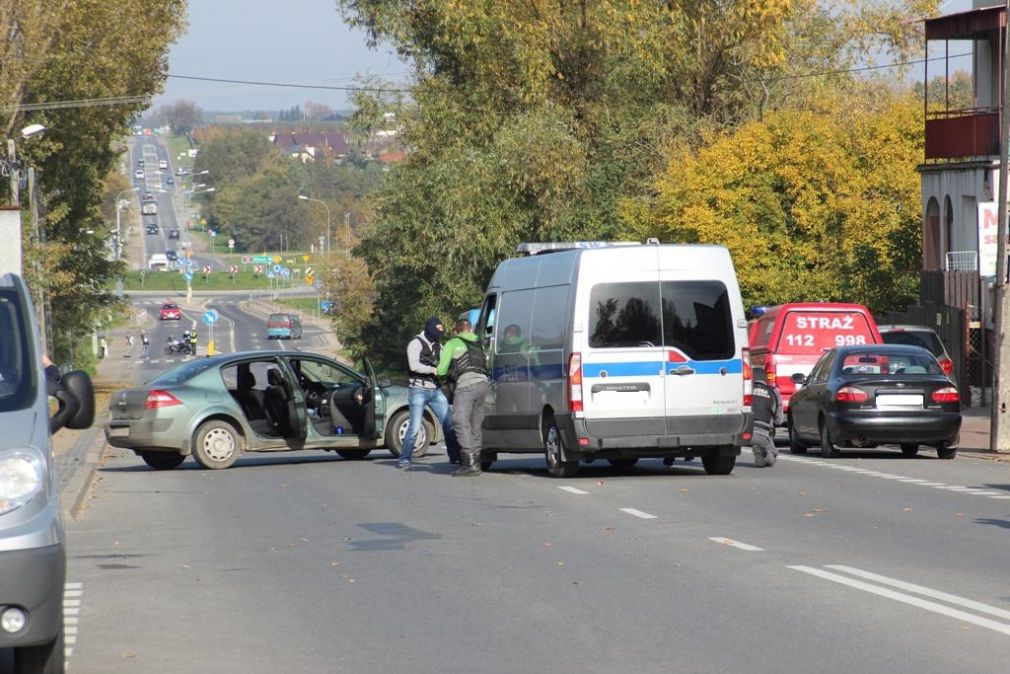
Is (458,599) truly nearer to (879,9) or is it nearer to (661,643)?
(661,643)

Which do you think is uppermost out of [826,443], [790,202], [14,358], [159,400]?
[790,202]

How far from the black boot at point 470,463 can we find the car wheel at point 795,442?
567 cm

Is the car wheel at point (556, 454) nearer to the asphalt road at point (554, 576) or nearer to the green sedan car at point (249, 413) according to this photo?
the asphalt road at point (554, 576)

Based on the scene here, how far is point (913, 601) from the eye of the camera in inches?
383

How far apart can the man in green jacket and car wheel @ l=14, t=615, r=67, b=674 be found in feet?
40.5

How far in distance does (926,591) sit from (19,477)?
5.22m

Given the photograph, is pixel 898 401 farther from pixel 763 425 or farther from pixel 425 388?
pixel 425 388

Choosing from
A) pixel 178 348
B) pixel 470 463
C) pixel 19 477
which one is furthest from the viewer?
pixel 178 348

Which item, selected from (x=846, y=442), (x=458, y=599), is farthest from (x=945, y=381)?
(x=458, y=599)

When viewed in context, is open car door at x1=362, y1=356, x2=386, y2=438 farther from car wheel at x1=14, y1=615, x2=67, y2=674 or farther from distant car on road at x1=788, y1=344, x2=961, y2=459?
car wheel at x1=14, y1=615, x2=67, y2=674

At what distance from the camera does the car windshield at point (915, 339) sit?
28.5 m

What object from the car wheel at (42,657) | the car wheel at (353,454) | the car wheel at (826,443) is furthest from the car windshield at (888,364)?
the car wheel at (42,657)

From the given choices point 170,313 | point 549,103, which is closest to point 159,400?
point 549,103

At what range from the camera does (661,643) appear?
8625 mm
